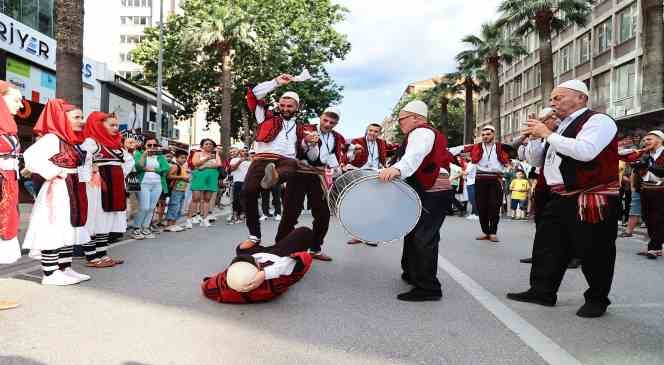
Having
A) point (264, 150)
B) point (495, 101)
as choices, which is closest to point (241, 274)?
point (264, 150)

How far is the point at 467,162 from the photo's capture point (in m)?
17.7

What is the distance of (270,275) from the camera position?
15.1 ft

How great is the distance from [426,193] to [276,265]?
4.91ft

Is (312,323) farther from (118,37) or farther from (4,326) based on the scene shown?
(118,37)

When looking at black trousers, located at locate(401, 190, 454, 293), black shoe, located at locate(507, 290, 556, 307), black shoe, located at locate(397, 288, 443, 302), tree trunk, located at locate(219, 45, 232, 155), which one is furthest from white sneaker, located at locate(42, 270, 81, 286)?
tree trunk, located at locate(219, 45, 232, 155)

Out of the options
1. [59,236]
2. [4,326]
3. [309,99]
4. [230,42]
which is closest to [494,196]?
[59,236]

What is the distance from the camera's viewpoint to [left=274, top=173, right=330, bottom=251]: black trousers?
6825 millimetres

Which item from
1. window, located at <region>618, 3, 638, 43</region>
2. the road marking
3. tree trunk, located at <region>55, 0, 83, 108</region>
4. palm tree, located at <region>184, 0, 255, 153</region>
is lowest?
the road marking

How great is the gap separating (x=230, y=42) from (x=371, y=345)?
2672cm

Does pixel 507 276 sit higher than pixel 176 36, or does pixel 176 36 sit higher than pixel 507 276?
pixel 176 36

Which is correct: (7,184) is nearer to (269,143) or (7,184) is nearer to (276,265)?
(276,265)

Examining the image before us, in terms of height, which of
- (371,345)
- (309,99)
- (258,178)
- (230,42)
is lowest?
(371,345)

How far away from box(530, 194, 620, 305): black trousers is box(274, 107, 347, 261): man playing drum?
2533 mm

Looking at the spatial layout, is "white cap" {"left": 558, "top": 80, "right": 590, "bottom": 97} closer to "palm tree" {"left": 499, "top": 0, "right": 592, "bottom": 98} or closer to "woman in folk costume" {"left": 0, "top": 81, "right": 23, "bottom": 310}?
"woman in folk costume" {"left": 0, "top": 81, "right": 23, "bottom": 310}
